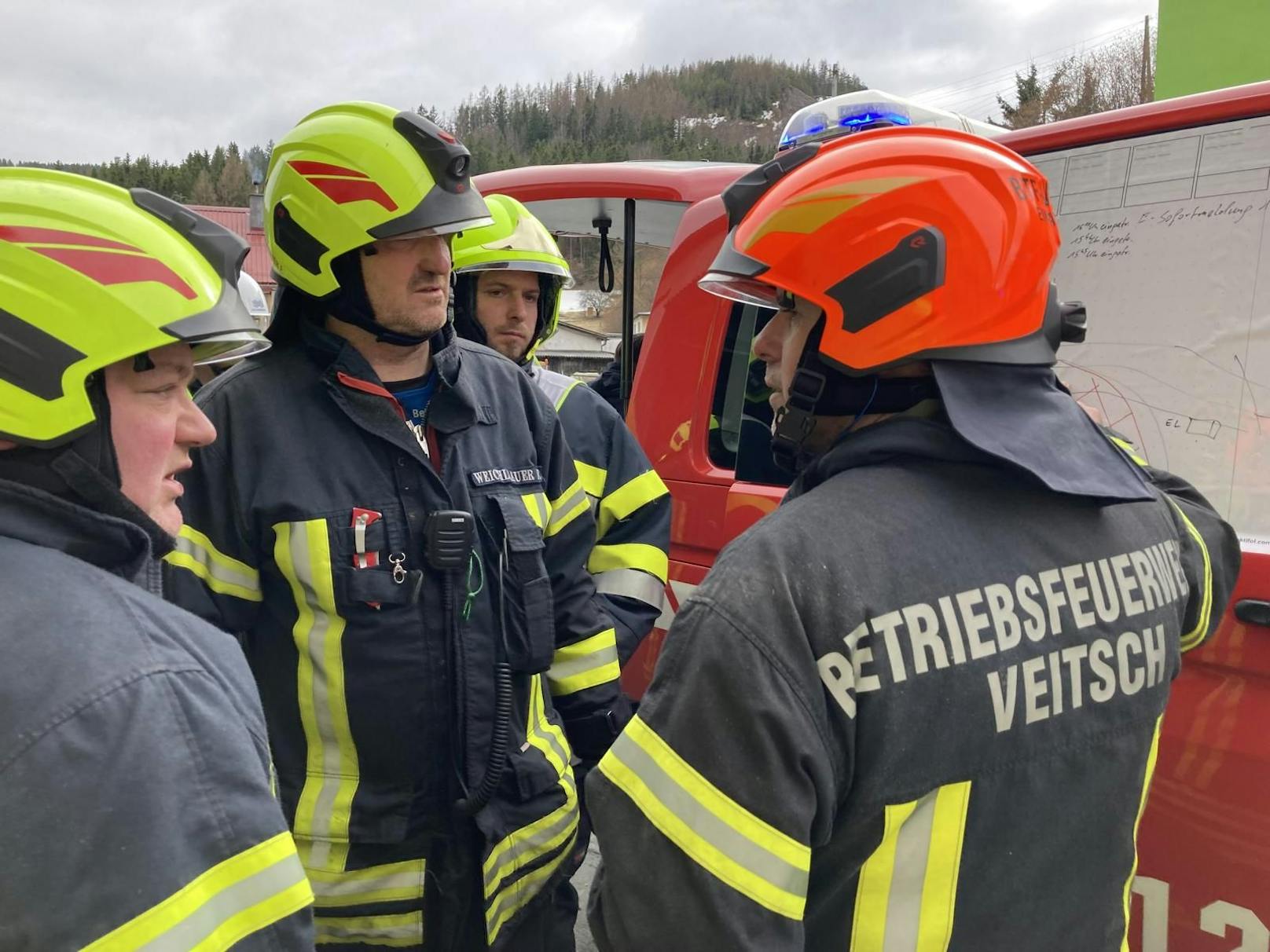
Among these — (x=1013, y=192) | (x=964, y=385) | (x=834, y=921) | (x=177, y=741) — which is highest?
(x=1013, y=192)

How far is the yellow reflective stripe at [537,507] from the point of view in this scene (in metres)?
2.06

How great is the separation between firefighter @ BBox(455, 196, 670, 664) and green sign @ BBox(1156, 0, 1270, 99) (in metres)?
3.13

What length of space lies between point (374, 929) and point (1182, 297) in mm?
1988

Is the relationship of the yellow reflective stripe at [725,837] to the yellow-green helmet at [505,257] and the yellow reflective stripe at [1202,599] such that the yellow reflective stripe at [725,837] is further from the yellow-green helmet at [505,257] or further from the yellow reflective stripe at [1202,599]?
the yellow-green helmet at [505,257]

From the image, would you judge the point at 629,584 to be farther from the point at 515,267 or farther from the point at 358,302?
the point at 515,267

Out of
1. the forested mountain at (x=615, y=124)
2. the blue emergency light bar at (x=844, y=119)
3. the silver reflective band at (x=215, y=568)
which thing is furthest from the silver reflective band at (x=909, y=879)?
the forested mountain at (x=615, y=124)

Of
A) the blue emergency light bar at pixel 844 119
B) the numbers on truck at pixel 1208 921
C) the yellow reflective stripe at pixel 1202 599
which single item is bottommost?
the numbers on truck at pixel 1208 921

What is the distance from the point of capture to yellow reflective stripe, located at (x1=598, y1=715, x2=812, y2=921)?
3.40ft

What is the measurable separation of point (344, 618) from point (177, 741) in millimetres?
857

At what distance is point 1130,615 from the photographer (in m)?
1.22

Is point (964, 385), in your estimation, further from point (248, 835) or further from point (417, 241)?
point (417, 241)

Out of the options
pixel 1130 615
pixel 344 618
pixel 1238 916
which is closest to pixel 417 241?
pixel 344 618

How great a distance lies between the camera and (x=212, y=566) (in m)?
1.81

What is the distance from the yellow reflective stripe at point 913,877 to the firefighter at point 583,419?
1.30m
